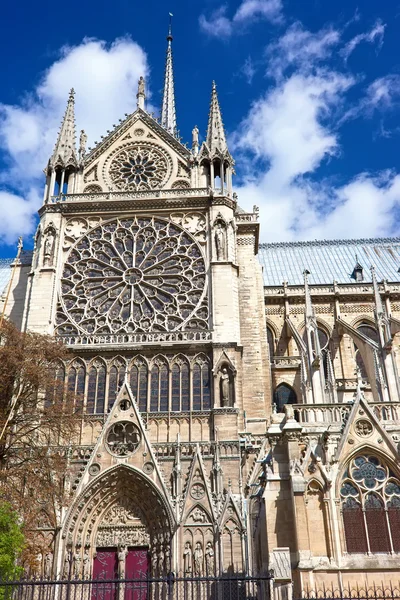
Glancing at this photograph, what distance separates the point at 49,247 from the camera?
→ 2739cm

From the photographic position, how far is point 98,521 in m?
21.5

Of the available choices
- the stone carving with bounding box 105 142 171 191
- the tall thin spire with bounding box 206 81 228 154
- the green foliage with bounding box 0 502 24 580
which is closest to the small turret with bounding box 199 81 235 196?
the tall thin spire with bounding box 206 81 228 154

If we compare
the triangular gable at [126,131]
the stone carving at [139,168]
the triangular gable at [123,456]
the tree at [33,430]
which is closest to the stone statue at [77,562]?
the tree at [33,430]

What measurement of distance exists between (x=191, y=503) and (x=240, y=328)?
25.9 ft

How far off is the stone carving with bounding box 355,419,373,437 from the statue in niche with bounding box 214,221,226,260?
12533 mm

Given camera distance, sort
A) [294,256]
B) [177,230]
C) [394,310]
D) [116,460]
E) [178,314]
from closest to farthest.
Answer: [116,460] < [178,314] < [177,230] < [394,310] < [294,256]

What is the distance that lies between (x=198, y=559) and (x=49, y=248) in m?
14.3

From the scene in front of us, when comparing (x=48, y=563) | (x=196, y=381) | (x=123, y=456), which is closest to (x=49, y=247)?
(x=196, y=381)

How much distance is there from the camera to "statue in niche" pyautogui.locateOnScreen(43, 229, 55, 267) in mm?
27031

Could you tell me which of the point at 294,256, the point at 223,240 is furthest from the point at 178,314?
the point at 294,256

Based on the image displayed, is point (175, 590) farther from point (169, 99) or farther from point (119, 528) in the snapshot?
point (169, 99)

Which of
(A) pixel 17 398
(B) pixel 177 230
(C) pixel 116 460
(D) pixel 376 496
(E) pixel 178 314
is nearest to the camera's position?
(D) pixel 376 496

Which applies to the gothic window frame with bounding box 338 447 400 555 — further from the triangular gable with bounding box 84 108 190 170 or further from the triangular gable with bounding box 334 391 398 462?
the triangular gable with bounding box 84 108 190 170

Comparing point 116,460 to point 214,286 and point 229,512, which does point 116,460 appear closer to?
point 229,512
